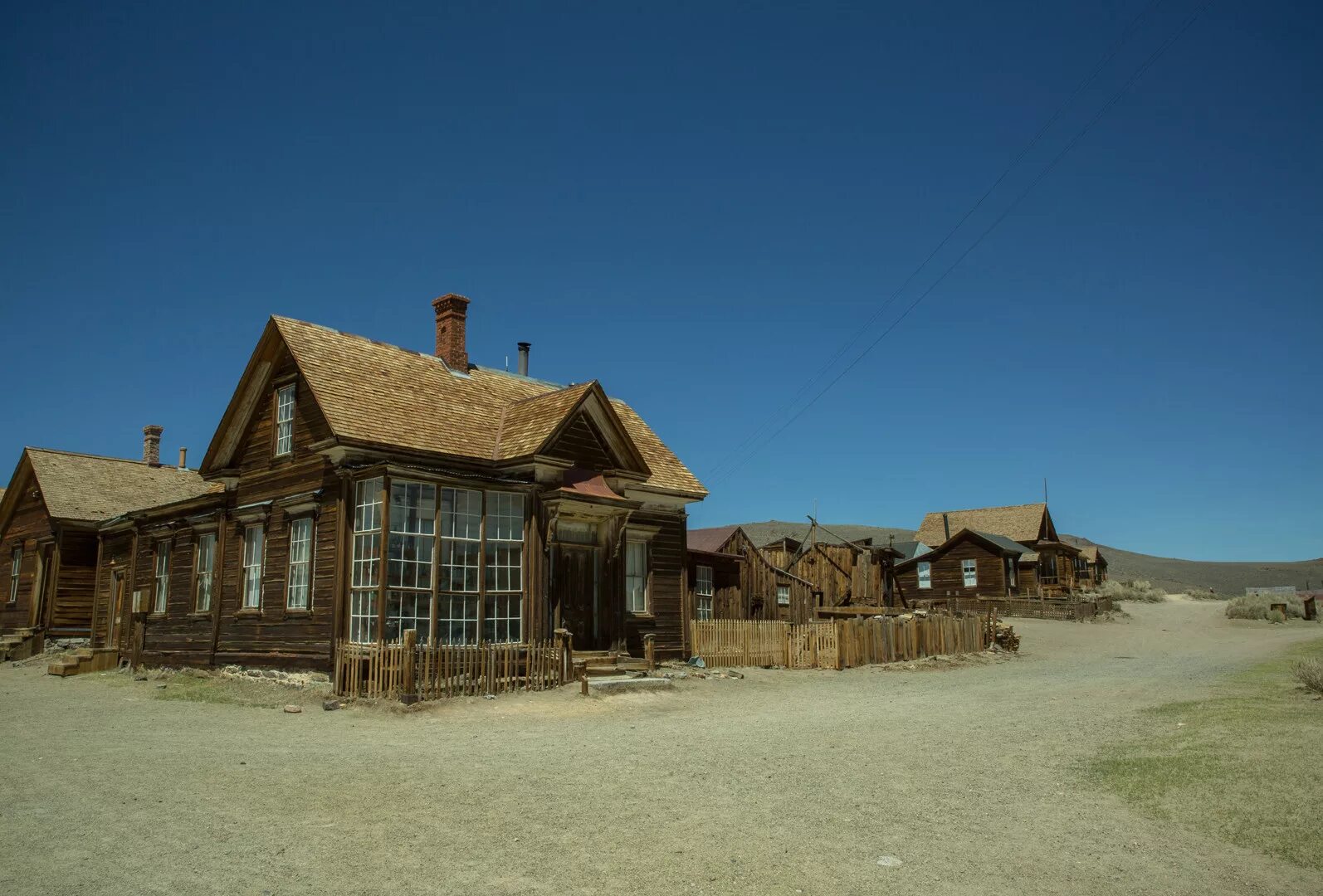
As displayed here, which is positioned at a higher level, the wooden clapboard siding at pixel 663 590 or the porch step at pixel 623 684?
the wooden clapboard siding at pixel 663 590

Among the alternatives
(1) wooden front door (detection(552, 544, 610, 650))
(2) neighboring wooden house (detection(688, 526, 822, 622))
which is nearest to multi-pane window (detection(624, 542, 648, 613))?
(1) wooden front door (detection(552, 544, 610, 650))

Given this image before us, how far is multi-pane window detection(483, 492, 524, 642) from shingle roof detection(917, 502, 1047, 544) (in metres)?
52.3

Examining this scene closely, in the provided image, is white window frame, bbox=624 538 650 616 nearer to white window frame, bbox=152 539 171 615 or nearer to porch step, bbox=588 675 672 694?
porch step, bbox=588 675 672 694

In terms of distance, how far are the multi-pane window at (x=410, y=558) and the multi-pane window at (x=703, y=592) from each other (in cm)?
1334

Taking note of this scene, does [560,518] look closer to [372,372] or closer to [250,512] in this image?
[372,372]

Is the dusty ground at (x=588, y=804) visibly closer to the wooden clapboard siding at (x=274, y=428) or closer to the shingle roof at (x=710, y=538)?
the wooden clapboard siding at (x=274, y=428)

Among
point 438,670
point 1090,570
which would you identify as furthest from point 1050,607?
point 438,670

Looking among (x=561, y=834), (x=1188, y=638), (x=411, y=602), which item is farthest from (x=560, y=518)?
(x=1188, y=638)

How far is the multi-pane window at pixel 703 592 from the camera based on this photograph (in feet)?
99.1

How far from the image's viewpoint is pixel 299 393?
20.4m

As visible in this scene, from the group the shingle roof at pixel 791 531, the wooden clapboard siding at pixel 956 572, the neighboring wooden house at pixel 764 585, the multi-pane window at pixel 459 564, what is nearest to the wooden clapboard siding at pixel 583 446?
the multi-pane window at pixel 459 564

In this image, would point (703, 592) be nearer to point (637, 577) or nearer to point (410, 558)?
point (637, 577)

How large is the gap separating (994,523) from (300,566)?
193 ft

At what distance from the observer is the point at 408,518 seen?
704 inches
